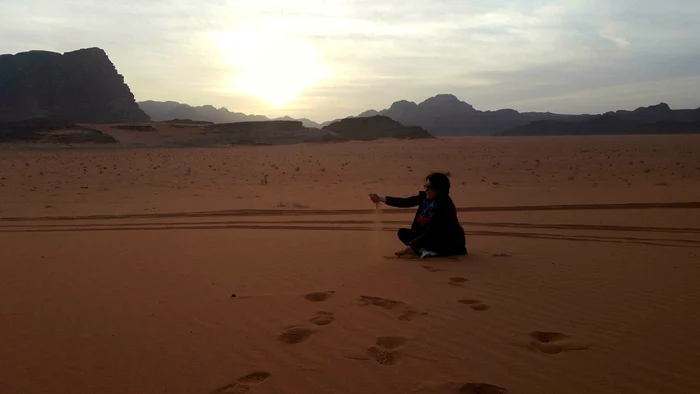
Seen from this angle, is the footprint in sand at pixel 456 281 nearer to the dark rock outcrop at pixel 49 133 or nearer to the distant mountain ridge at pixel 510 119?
the dark rock outcrop at pixel 49 133

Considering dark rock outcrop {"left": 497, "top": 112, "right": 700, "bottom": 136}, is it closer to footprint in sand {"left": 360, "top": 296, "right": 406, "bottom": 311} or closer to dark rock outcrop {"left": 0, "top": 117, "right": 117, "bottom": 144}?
dark rock outcrop {"left": 0, "top": 117, "right": 117, "bottom": 144}

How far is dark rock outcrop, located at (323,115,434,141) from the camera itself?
7400 cm

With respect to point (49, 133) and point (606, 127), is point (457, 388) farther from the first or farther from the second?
point (606, 127)

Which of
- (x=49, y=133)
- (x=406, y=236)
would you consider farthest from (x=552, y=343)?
(x=49, y=133)

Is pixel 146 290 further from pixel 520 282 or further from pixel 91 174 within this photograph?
pixel 91 174

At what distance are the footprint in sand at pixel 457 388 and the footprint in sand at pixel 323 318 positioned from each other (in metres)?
1.30

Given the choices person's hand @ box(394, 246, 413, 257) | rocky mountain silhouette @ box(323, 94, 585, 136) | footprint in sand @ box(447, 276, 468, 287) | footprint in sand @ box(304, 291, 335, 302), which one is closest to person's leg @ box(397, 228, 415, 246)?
person's hand @ box(394, 246, 413, 257)

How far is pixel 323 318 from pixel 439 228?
278cm

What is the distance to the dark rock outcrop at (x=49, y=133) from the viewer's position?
177 feet

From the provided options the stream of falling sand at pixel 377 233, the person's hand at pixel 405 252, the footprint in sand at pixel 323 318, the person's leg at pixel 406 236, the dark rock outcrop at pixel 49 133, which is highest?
the dark rock outcrop at pixel 49 133

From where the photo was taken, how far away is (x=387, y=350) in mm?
3928

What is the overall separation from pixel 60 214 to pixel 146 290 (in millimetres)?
7913

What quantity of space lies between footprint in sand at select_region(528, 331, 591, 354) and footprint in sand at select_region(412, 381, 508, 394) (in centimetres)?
76

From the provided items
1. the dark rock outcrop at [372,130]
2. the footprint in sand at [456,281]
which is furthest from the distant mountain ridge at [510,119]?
the footprint in sand at [456,281]
